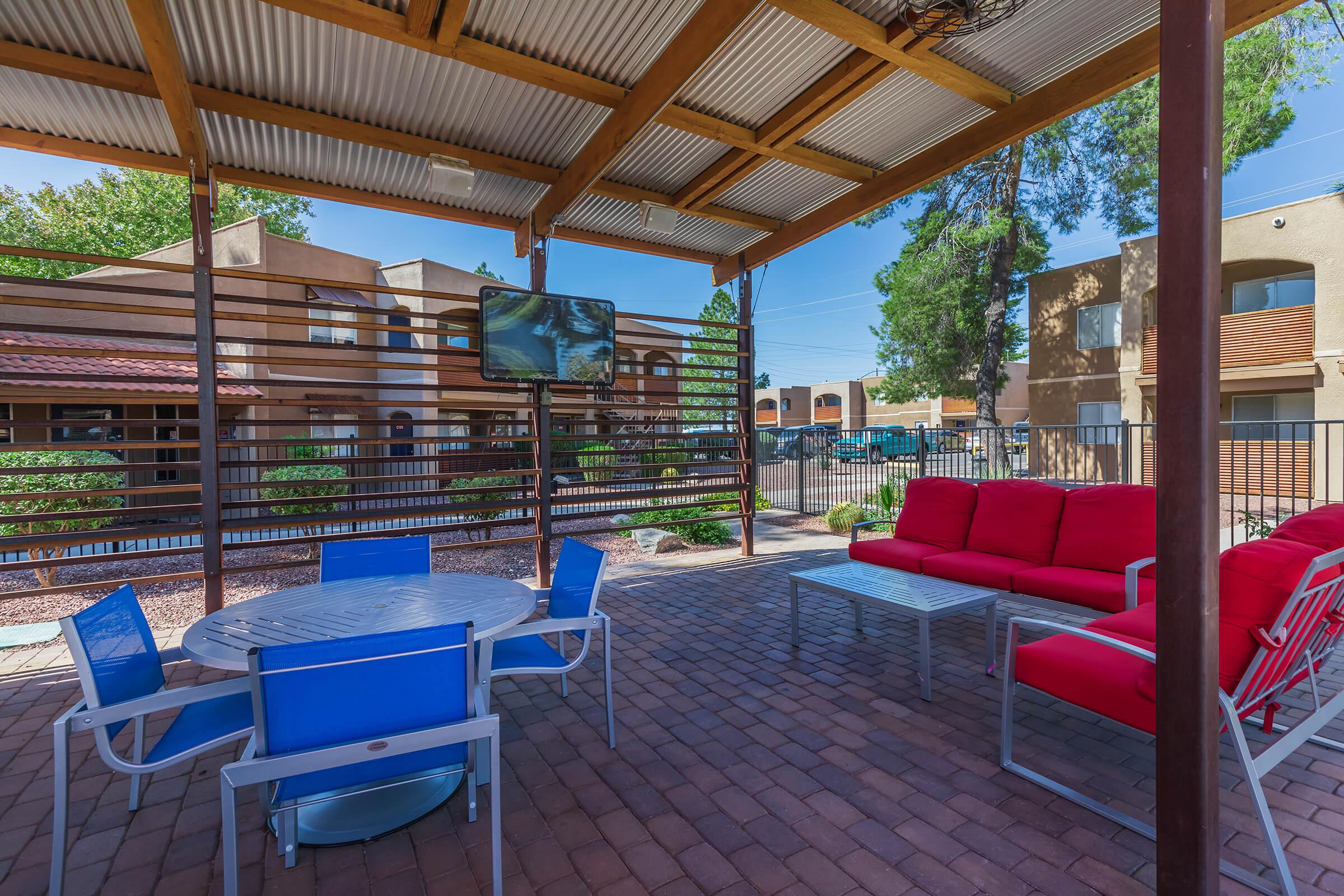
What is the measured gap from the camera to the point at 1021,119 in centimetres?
450

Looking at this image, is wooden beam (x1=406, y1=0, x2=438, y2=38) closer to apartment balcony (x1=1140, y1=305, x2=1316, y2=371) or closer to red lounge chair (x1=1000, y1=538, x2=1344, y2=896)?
red lounge chair (x1=1000, y1=538, x2=1344, y2=896)

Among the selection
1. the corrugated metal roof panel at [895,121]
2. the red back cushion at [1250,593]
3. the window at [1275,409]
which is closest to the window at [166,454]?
the corrugated metal roof panel at [895,121]

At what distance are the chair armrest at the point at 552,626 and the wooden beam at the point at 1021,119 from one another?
13.8ft

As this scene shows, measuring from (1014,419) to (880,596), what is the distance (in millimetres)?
38912

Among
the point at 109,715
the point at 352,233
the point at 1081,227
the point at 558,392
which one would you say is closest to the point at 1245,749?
the point at 109,715

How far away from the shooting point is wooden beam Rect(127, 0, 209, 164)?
9.95 ft

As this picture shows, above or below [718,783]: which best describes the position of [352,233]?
above

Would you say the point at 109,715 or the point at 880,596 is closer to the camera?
the point at 109,715

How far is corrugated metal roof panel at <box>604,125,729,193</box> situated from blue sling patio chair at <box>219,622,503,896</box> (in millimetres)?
4320

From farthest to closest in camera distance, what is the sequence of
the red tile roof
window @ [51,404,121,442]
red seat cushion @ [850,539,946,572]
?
window @ [51,404,121,442] → the red tile roof → red seat cushion @ [850,539,946,572]

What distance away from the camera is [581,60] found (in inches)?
156

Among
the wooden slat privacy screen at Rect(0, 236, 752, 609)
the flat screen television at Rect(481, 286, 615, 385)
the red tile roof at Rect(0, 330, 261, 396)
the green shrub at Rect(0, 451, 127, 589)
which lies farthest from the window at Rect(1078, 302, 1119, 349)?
the green shrub at Rect(0, 451, 127, 589)

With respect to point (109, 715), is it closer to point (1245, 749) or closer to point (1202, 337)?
point (1202, 337)

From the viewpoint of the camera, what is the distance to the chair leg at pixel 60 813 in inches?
70.7
